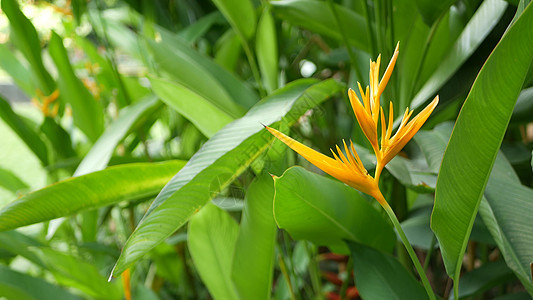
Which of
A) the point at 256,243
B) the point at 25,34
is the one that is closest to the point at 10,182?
the point at 25,34

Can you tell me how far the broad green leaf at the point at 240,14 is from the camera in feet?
1.74

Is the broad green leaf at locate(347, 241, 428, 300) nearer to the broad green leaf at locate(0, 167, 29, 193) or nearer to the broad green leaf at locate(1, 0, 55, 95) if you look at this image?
the broad green leaf at locate(1, 0, 55, 95)

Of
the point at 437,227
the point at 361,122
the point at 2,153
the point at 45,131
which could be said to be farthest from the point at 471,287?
the point at 2,153

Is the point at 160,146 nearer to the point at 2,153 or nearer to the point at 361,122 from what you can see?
the point at 361,122

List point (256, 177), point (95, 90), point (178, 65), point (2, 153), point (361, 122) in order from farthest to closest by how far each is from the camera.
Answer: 1. point (2, 153)
2. point (95, 90)
3. point (178, 65)
4. point (256, 177)
5. point (361, 122)

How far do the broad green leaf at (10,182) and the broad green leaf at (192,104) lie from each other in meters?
0.50

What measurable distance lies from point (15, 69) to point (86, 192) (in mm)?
579

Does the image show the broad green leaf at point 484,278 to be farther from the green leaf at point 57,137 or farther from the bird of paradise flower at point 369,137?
the green leaf at point 57,137

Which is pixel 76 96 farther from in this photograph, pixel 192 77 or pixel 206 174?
pixel 206 174

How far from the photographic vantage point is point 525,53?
0.25 meters

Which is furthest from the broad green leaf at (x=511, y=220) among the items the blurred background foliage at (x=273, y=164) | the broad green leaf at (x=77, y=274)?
the broad green leaf at (x=77, y=274)

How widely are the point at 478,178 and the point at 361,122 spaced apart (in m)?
0.09

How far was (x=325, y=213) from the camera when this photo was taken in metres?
0.37

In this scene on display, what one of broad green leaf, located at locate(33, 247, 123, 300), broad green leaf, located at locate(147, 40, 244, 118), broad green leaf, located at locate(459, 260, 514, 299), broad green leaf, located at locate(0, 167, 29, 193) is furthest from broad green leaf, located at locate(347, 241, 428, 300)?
broad green leaf, located at locate(0, 167, 29, 193)
